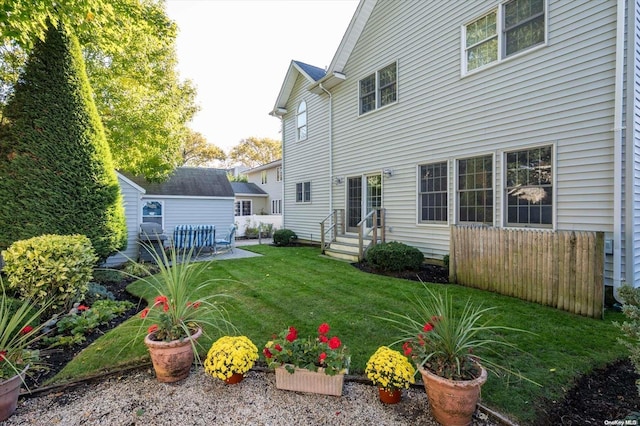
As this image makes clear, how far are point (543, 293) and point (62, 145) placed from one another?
899 cm

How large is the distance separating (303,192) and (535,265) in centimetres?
936

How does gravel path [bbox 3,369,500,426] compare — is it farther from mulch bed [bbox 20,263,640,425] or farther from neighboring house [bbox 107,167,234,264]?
neighboring house [bbox 107,167,234,264]

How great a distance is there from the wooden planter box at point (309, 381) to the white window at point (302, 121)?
36.9ft

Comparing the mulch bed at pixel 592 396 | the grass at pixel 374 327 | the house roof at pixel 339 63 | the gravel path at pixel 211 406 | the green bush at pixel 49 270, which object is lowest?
the gravel path at pixel 211 406

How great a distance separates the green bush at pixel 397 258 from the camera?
7.11 meters

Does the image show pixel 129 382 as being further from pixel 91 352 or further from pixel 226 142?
pixel 226 142

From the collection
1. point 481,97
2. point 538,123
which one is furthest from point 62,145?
point 538,123

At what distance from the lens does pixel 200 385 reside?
2.84 m

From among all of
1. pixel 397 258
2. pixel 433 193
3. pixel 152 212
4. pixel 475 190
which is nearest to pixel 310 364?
pixel 397 258

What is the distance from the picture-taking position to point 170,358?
2.82 metres

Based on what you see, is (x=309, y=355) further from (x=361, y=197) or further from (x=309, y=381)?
(x=361, y=197)

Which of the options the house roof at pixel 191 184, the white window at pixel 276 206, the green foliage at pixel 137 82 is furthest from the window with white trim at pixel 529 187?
the white window at pixel 276 206

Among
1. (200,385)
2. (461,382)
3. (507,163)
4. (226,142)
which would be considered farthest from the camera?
(226,142)

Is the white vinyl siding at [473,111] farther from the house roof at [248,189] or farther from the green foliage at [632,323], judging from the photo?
the house roof at [248,189]
